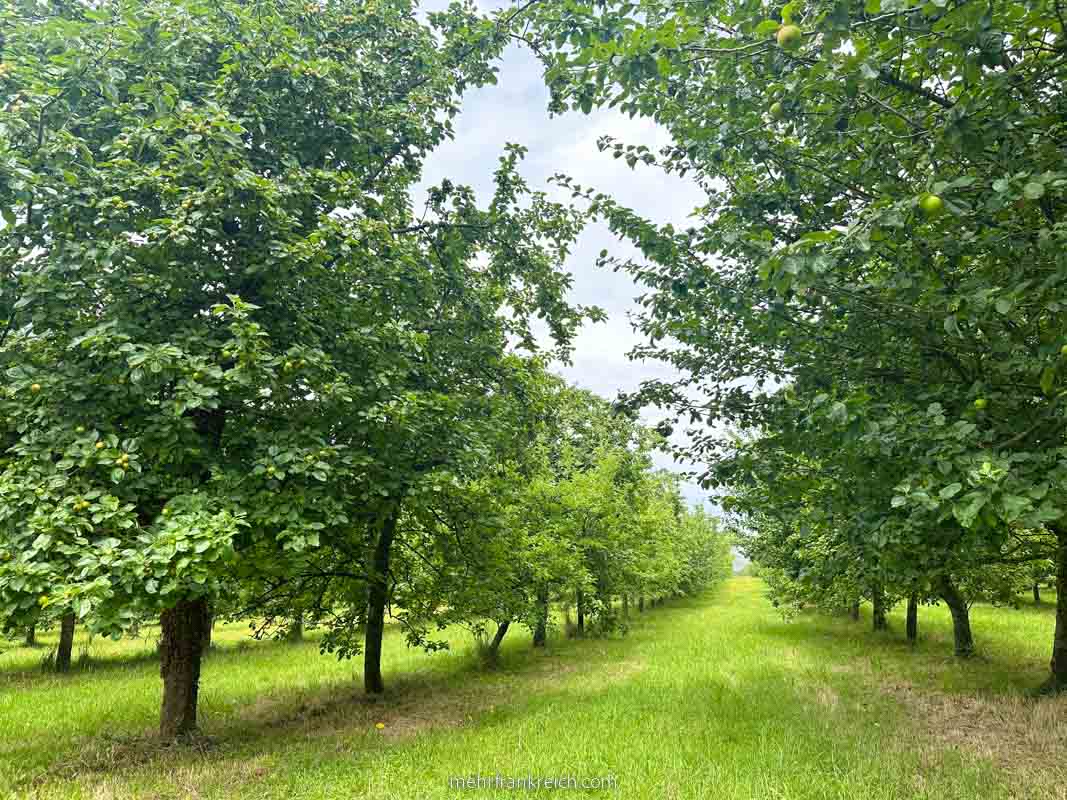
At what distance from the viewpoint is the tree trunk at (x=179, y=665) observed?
8094 millimetres

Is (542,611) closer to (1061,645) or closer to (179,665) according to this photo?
(179,665)

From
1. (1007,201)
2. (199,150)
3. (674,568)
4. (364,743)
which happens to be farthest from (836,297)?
(674,568)

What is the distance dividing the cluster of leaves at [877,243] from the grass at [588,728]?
2214 mm

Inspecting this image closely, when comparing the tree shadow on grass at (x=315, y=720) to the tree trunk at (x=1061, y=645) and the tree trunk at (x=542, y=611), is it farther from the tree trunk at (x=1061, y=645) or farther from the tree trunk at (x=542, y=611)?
the tree trunk at (x=1061, y=645)

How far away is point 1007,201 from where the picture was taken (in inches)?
151

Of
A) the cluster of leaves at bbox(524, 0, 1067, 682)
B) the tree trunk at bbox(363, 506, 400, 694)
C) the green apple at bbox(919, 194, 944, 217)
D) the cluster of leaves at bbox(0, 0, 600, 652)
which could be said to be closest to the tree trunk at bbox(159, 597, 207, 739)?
the cluster of leaves at bbox(0, 0, 600, 652)

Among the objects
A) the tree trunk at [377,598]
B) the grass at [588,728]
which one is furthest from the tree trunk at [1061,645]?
the tree trunk at [377,598]

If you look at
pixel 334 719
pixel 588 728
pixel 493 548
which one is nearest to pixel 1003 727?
pixel 588 728

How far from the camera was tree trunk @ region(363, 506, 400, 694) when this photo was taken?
10680 millimetres

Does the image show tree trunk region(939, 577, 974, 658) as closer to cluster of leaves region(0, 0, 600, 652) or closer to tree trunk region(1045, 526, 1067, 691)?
tree trunk region(1045, 526, 1067, 691)

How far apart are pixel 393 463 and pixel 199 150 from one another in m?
4.33

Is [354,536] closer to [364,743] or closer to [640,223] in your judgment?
[364,743]

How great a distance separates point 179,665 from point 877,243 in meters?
10.0

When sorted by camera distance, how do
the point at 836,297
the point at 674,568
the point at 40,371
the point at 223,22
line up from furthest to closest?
the point at 674,568 → the point at 223,22 → the point at 40,371 → the point at 836,297
